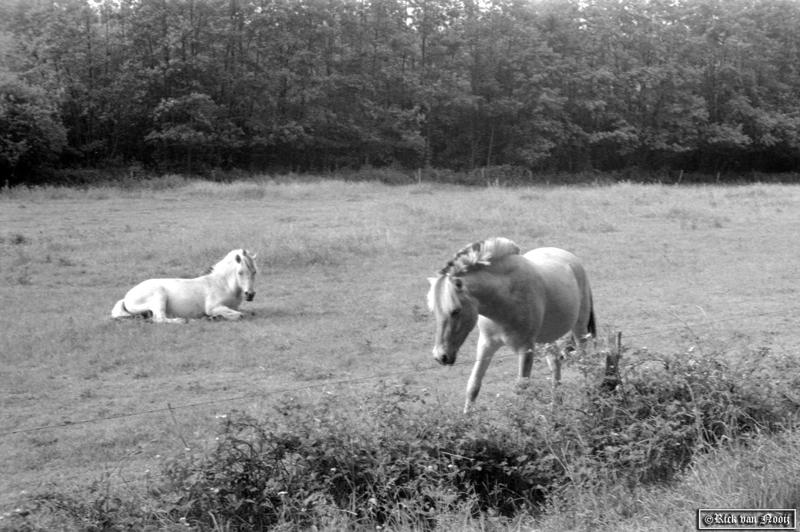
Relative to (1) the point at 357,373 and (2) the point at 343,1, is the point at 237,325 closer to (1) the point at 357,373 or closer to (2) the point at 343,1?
(1) the point at 357,373

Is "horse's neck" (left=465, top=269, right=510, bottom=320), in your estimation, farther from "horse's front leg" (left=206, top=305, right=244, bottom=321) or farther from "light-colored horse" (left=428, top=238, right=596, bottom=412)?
"horse's front leg" (left=206, top=305, right=244, bottom=321)

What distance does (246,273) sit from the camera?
491 inches

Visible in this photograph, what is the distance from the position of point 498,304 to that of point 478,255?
0.43 metres

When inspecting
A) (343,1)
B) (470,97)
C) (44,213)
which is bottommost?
(44,213)

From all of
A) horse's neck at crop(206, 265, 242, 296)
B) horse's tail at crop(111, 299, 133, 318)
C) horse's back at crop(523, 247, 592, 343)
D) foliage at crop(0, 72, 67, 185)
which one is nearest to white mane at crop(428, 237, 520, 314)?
horse's back at crop(523, 247, 592, 343)

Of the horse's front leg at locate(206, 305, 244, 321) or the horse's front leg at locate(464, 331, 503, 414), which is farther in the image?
the horse's front leg at locate(206, 305, 244, 321)

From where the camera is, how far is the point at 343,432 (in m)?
5.58

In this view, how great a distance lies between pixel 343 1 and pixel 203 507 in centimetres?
4670

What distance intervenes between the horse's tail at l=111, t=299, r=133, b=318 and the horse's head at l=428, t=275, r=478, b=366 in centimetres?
662

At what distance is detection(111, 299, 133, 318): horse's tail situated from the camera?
11727 millimetres

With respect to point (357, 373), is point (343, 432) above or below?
above

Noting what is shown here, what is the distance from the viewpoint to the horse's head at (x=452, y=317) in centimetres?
650

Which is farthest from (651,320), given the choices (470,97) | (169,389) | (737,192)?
(470,97)

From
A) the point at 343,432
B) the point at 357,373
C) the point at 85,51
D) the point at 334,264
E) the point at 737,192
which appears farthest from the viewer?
the point at 85,51
